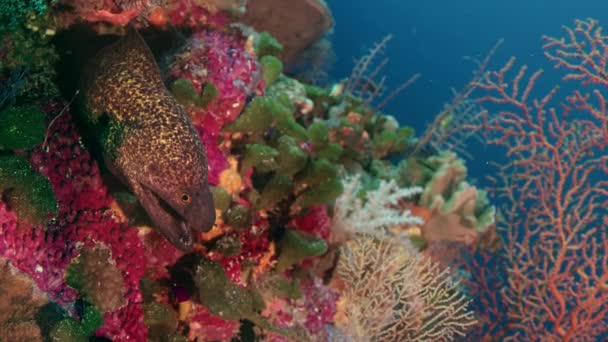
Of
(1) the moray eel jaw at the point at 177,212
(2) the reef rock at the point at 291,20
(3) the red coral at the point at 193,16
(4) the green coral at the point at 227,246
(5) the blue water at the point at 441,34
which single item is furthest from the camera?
(5) the blue water at the point at 441,34

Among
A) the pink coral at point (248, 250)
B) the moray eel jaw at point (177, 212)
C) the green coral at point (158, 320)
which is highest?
the moray eel jaw at point (177, 212)

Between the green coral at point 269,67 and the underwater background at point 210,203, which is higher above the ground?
the green coral at point 269,67

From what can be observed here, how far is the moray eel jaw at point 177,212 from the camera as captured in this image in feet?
10.4

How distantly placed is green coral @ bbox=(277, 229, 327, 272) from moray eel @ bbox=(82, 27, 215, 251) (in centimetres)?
95

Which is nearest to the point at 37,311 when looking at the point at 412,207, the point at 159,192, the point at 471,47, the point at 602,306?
the point at 159,192

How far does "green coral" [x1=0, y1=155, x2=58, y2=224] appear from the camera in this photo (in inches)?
108

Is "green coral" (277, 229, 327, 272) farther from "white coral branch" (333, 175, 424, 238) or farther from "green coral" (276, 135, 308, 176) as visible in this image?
"white coral branch" (333, 175, 424, 238)

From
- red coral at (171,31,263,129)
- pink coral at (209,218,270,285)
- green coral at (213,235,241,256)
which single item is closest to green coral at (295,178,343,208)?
pink coral at (209,218,270,285)

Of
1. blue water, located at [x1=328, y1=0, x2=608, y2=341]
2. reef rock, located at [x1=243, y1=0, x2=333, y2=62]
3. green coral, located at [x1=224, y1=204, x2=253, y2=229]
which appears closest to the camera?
green coral, located at [x1=224, y1=204, x2=253, y2=229]

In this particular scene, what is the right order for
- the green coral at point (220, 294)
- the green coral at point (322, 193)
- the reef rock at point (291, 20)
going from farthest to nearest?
the reef rock at point (291, 20) → the green coral at point (322, 193) → the green coral at point (220, 294)

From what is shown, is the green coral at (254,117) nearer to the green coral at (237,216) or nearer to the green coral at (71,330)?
the green coral at (237,216)

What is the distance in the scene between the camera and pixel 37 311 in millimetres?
2639

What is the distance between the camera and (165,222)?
330 cm

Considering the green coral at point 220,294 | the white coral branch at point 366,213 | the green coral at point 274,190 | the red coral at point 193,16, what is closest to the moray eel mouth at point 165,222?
the green coral at point 220,294
